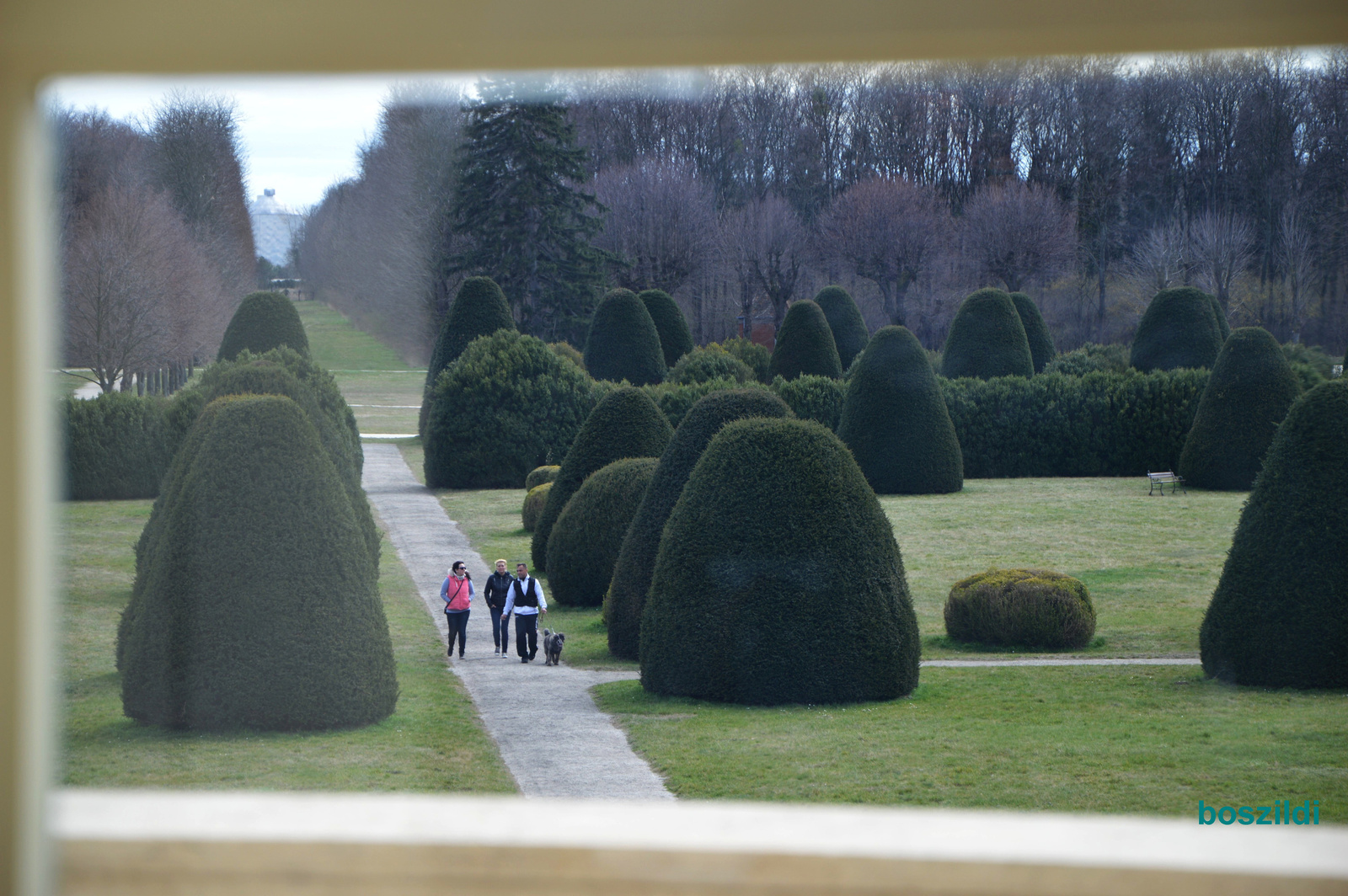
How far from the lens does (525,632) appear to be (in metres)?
10.0

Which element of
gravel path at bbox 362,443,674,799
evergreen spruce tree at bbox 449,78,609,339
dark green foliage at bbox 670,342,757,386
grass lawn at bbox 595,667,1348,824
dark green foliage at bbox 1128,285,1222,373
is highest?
evergreen spruce tree at bbox 449,78,609,339

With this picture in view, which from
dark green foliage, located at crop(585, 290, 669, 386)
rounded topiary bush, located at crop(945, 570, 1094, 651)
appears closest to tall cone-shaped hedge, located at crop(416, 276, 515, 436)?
dark green foliage, located at crop(585, 290, 669, 386)

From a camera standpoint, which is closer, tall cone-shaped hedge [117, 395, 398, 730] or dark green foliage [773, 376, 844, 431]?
tall cone-shaped hedge [117, 395, 398, 730]

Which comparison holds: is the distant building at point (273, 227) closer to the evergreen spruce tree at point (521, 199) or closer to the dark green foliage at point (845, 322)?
the evergreen spruce tree at point (521, 199)

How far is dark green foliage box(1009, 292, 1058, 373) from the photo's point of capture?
1114 inches

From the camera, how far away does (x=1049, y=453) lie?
23641 mm

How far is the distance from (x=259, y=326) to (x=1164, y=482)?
15.9 meters

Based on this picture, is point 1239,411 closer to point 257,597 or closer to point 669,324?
point 669,324

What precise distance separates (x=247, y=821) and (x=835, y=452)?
7.01 meters

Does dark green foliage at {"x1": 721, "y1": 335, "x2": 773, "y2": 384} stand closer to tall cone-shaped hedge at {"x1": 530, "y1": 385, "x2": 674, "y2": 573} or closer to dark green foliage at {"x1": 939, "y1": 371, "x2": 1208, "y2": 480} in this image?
dark green foliage at {"x1": 939, "y1": 371, "x2": 1208, "y2": 480}

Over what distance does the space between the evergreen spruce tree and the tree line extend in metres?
0.08

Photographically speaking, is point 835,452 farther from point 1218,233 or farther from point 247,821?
point 1218,233

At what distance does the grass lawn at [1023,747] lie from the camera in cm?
606

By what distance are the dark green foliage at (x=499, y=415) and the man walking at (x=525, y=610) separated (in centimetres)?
1156
